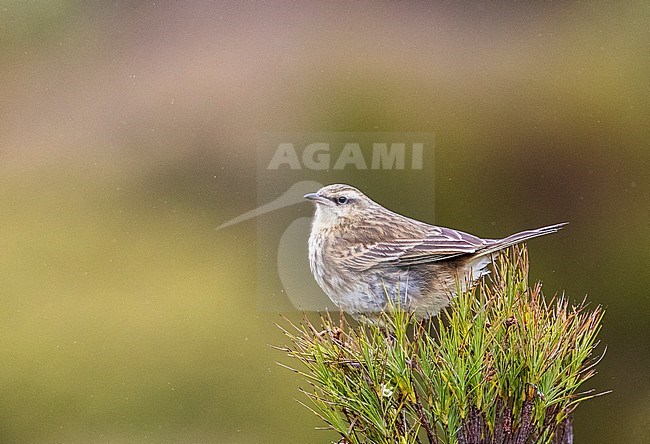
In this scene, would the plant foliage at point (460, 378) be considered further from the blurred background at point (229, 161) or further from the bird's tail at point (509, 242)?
the blurred background at point (229, 161)

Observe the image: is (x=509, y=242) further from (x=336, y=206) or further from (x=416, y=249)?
(x=336, y=206)

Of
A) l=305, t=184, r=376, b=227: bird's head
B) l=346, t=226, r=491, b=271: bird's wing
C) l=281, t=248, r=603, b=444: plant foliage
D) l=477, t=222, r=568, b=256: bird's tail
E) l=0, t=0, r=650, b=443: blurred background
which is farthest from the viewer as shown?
l=0, t=0, r=650, b=443: blurred background

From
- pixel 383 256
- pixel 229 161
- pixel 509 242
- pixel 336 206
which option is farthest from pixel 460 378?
pixel 229 161

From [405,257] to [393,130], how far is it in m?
0.48

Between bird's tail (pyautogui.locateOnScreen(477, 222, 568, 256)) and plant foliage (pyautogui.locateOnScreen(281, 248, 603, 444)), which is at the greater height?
bird's tail (pyautogui.locateOnScreen(477, 222, 568, 256))

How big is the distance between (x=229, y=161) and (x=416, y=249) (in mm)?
569

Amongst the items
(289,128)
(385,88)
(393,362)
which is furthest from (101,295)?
(393,362)

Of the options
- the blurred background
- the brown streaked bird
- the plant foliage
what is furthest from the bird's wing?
the blurred background

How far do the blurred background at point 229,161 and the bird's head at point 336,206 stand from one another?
314 millimetres

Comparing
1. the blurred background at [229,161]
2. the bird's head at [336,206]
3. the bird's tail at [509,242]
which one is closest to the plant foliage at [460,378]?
the bird's tail at [509,242]

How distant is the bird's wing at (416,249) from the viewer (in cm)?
129

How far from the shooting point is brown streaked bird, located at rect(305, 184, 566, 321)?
128 centimetres

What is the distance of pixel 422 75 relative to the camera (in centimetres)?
177

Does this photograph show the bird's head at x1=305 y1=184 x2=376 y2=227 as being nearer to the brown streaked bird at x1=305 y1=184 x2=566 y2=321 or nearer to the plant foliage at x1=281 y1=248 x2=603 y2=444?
the brown streaked bird at x1=305 y1=184 x2=566 y2=321
